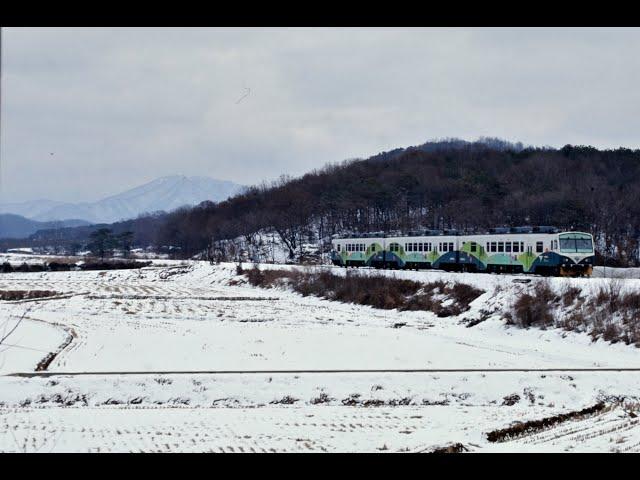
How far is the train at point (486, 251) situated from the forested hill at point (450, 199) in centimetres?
1411

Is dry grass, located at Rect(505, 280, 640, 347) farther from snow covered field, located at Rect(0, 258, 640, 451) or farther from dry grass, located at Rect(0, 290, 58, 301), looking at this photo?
dry grass, located at Rect(0, 290, 58, 301)

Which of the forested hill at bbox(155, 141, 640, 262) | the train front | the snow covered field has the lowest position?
the snow covered field

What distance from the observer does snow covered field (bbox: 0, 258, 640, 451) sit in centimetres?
1085

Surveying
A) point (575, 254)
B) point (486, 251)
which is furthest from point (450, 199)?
point (575, 254)

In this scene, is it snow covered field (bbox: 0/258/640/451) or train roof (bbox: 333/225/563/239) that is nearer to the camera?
snow covered field (bbox: 0/258/640/451)

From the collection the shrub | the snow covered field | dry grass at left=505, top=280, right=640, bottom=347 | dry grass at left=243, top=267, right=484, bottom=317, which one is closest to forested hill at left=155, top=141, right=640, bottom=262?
dry grass at left=243, top=267, right=484, bottom=317

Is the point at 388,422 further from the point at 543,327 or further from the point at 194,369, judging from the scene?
the point at 543,327

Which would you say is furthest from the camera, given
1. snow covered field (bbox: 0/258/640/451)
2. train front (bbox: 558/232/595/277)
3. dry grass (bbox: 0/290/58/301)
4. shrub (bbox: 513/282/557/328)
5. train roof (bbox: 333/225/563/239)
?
dry grass (bbox: 0/290/58/301)

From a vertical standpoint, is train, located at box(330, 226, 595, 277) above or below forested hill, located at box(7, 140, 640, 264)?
below

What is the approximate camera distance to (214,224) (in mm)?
112000

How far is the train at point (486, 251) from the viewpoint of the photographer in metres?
32.1

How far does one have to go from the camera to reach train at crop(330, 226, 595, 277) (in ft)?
105

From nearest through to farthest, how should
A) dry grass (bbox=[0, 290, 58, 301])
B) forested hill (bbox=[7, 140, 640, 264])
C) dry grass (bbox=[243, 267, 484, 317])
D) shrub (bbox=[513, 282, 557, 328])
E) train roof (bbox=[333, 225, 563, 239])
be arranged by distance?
1. shrub (bbox=[513, 282, 557, 328])
2. dry grass (bbox=[243, 267, 484, 317])
3. train roof (bbox=[333, 225, 563, 239])
4. dry grass (bbox=[0, 290, 58, 301])
5. forested hill (bbox=[7, 140, 640, 264])
